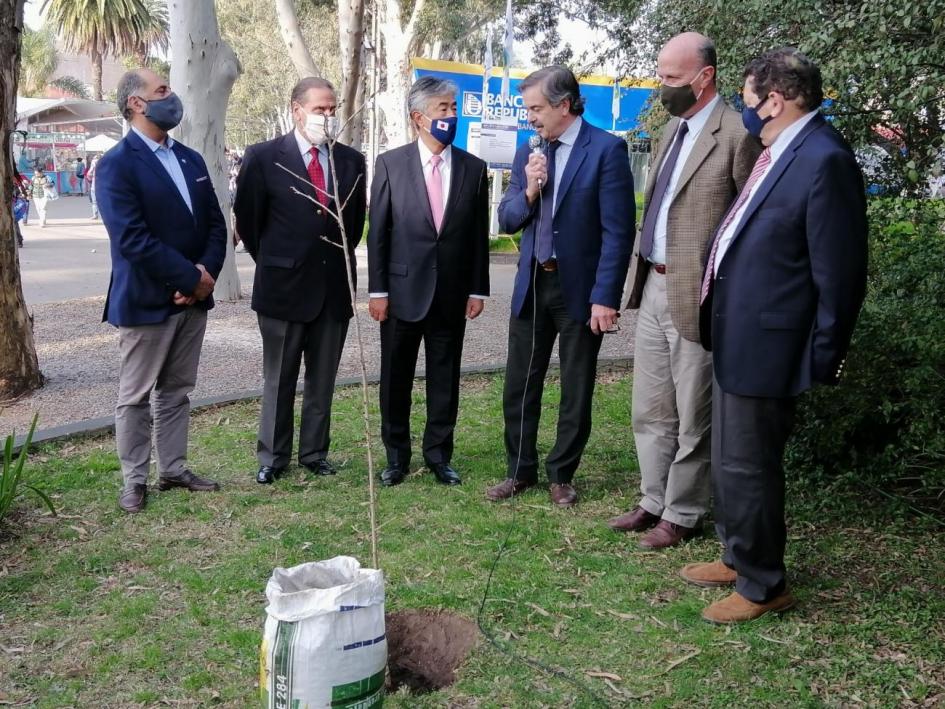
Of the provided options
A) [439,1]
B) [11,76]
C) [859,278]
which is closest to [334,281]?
[859,278]

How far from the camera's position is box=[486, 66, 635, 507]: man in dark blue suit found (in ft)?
16.3

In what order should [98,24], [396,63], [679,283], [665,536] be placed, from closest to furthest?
[679,283]
[665,536]
[396,63]
[98,24]

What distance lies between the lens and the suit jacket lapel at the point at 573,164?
5004mm

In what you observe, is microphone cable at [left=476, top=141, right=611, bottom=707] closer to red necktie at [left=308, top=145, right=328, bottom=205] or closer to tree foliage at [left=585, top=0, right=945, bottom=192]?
red necktie at [left=308, top=145, right=328, bottom=205]

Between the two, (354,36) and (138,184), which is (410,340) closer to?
(138,184)

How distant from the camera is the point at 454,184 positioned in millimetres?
5414

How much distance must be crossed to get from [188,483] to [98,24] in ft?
182

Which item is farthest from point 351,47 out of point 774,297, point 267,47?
point 267,47

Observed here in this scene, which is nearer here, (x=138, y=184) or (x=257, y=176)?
(x=138, y=184)

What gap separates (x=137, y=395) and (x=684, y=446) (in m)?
2.80

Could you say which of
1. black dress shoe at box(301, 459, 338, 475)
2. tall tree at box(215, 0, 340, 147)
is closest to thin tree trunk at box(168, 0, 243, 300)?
black dress shoe at box(301, 459, 338, 475)

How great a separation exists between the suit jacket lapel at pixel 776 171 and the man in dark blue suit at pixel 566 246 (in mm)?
1270

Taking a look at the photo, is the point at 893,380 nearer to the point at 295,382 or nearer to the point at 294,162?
the point at 295,382

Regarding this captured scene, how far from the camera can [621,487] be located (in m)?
5.57
